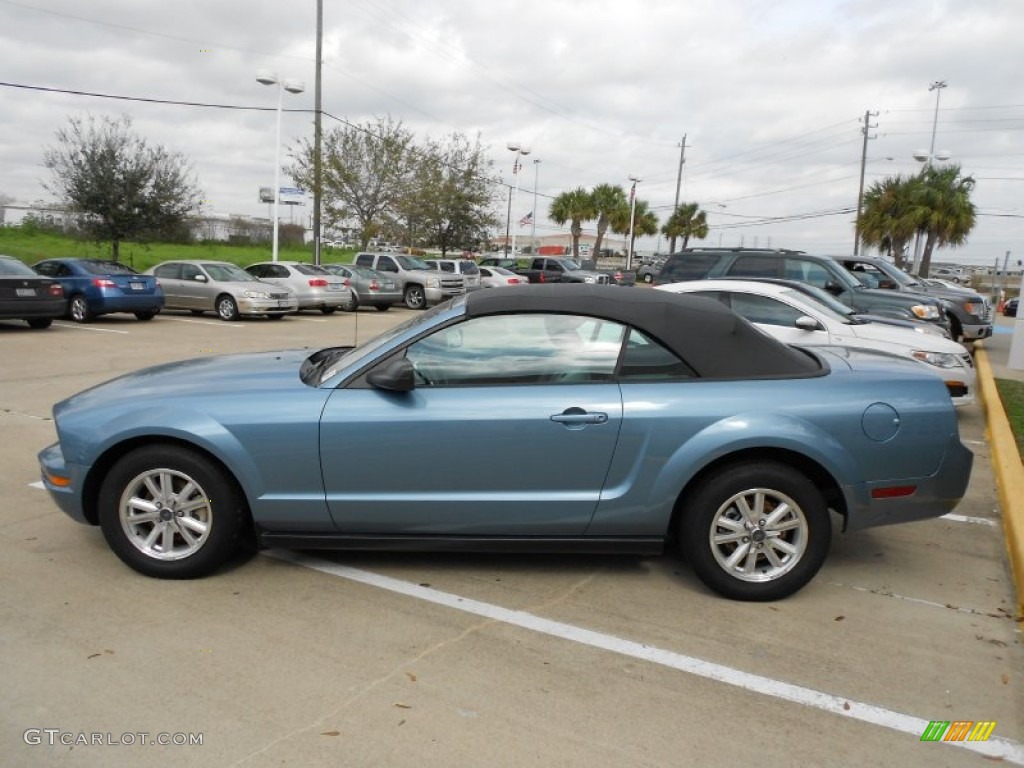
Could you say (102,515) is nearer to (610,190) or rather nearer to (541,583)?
(541,583)

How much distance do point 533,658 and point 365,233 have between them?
3277 centimetres

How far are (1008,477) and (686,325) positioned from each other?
11.8 feet

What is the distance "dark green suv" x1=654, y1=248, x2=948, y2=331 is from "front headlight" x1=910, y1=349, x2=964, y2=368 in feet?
12.7

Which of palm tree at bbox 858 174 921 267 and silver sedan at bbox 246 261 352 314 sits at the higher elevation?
palm tree at bbox 858 174 921 267

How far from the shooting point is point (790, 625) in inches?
153

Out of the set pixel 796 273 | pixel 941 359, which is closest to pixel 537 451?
pixel 941 359

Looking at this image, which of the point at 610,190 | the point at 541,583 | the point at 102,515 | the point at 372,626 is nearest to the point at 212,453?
the point at 102,515

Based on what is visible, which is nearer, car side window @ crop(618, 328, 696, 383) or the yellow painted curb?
car side window @ crop(618, 328, 696, 383)

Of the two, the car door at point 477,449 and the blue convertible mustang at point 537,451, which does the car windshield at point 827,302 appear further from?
the car door at point 477,449

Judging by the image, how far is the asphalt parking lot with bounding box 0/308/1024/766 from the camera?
2.90 meters

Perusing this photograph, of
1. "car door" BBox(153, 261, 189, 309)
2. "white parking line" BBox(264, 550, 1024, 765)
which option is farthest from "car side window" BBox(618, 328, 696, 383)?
"car door" BBox(153, 261, 189, 309)

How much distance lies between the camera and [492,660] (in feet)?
11.4

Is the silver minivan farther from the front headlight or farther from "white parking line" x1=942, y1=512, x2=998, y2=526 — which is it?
"white parking line" x1=942, y1=512, x2=998, y2=526

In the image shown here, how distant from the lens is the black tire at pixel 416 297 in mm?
25484
